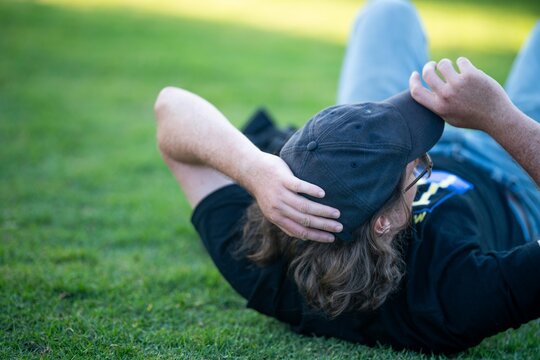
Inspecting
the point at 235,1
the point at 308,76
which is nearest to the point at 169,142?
the point at 308,76

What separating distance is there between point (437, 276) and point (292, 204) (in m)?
0.67

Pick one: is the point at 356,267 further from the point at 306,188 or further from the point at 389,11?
the point at 389,11

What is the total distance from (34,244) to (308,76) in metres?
5.19

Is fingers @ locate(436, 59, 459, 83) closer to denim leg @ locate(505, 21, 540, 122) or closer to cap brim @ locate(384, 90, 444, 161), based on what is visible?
cap brim @ locate(384, 90, 444, 161)

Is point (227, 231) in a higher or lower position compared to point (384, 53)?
lower

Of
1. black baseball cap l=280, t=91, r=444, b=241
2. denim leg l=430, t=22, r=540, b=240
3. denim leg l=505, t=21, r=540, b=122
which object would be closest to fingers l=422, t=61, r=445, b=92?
black baseball cap l=280, t=91, r=444, b=241

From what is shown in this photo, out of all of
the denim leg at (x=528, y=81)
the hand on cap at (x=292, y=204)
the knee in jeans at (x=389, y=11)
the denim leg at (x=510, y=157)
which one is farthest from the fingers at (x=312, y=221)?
the denim leg at (x=528, y=81)

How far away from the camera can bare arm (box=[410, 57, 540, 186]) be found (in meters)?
2.04

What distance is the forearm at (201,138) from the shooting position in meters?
2.18

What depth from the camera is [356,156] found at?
6.36 feet

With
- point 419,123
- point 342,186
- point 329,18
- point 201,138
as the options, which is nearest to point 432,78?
point 419,123

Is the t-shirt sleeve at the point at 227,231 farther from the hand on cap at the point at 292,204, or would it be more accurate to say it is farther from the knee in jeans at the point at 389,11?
the knee in jeans at the point at 389,11

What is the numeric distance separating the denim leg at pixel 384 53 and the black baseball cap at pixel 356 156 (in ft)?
3.52

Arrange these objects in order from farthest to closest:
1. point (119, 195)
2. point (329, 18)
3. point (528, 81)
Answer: point (329, 18), point (119, 195), point (528, 81)
